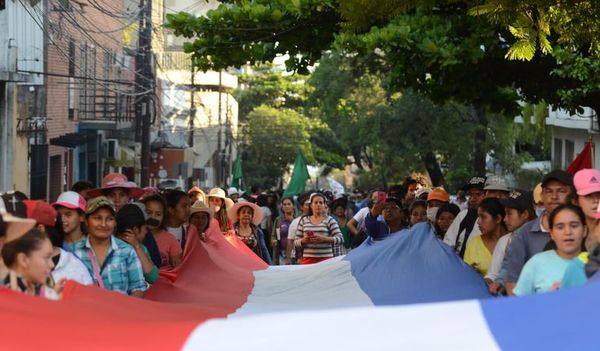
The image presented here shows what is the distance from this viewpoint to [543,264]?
8.95 m

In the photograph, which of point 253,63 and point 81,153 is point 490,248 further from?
point 81,153

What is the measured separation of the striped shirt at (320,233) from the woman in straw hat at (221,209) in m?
1.07

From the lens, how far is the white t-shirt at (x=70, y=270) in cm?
950

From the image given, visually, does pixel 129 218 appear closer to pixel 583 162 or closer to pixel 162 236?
pixel 162 236

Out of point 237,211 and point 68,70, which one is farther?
→ point 68,70

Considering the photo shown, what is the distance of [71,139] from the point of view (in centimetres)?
3791

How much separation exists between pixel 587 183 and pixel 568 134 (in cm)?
3271

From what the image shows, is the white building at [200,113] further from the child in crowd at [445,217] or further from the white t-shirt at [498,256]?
the white t-shirt at [498,256]

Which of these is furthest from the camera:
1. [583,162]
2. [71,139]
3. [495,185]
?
[71,139]

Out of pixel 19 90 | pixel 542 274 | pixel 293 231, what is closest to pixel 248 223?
pixel 293 231

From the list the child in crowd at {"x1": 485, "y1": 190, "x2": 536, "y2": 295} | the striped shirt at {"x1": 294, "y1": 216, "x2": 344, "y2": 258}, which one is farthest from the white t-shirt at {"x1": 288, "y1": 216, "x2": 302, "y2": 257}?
the child in crowd at {"x1": 485, "y1": 190, "x2": 536, "y2": 295}

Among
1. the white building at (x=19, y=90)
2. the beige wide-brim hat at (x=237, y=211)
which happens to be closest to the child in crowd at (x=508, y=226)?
the beige wide-brim hat at (x=237, y=211)

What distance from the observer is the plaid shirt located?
10750 mm

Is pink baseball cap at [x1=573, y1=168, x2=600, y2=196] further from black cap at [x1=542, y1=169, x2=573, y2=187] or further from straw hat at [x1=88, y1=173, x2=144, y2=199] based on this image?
straw hat at [x1=88, y1=173, x2=144, y2=199]
